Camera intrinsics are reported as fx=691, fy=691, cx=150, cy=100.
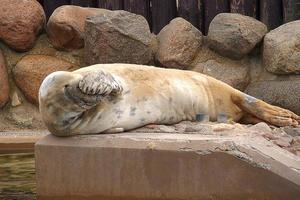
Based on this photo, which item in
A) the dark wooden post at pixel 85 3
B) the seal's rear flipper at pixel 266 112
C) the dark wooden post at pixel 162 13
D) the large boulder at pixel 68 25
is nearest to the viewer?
the seal's rear flipper at pixel 266 112

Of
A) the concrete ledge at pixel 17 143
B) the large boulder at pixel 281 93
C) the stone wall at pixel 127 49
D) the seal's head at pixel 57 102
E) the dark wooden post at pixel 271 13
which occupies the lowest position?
the concrete ledge at pixel 17 143

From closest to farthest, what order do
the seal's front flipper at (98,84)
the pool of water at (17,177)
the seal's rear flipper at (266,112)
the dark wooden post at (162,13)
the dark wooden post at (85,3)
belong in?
the seal's front flipper at (98,84), the pool of water at (17,177), the seal's rear flipper at (266,112), the dark wooden post at (162,13), the dark wooden post at (85,3)

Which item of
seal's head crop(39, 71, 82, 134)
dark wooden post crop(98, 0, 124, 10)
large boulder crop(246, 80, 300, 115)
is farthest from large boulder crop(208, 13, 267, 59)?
seal's head crop(39, 71, 82, 134)

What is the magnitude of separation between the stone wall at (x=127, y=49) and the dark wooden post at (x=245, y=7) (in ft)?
0.76

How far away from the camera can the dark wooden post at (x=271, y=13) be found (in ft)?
20.1

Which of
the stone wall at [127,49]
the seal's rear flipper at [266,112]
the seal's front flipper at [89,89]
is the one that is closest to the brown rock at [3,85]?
the stone wall at [127,49]

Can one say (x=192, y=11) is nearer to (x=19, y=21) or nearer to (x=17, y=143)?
(x=19, y=21)

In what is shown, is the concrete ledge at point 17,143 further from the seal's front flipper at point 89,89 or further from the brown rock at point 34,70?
the seal's front flipper at point 89,89

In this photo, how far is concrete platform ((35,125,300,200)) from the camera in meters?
2.91

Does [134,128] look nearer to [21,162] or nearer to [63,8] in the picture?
[21,162]

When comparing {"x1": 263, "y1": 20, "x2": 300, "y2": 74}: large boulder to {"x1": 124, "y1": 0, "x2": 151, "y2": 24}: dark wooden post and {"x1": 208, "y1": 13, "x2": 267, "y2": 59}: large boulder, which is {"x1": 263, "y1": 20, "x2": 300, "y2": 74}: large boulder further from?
{"x1": 124, "y1": 0, "x2": 151, "y2": 24}: dark wooden post

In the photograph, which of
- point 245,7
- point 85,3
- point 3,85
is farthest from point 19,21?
point 245,7

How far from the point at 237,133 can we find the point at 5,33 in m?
3.30

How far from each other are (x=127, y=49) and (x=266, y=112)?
2043 millimetres
